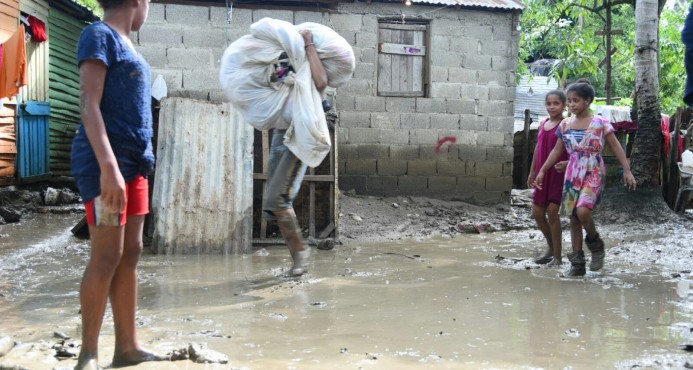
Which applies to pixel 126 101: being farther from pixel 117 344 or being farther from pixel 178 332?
pixel 178 332

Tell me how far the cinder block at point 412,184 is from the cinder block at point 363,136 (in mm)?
693

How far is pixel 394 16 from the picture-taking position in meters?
10.2

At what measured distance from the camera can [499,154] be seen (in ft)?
35.0

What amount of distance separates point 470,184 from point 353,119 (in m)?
2.06

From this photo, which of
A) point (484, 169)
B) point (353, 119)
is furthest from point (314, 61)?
point (484, 169)

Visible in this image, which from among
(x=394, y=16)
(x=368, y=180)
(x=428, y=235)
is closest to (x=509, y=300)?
(x=428, y=235)

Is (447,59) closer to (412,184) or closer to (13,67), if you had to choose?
(412,184)

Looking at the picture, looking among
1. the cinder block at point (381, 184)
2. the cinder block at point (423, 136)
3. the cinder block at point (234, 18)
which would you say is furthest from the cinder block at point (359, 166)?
the cinder block at point (234, 18)

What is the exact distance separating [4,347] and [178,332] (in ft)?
2.50

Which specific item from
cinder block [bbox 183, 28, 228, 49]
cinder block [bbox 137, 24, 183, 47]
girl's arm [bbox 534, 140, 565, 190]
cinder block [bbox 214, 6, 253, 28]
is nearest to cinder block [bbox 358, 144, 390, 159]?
cinder block [bbox 214, 6, 253, 28]

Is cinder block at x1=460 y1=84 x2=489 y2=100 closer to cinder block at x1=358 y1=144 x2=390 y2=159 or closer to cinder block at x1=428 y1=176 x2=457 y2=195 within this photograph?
cinder block at x1=428 y1=176 x2=457 y2=195

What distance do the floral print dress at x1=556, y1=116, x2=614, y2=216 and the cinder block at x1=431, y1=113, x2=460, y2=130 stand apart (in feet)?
17.0

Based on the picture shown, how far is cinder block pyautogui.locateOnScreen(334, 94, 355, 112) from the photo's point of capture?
394 inches

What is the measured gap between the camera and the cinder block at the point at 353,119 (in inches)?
396
